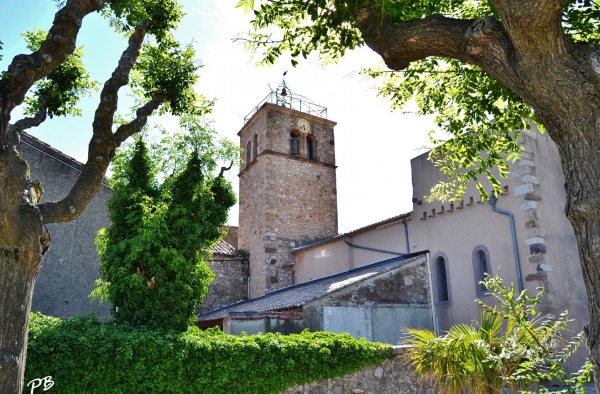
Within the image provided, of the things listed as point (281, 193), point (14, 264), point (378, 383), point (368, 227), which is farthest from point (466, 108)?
point (281, 193)

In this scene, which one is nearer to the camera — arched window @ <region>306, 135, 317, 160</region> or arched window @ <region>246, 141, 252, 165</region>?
arched window @ <region>306, 135, 317, 160</region>

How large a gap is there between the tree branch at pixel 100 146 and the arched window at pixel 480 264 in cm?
1020

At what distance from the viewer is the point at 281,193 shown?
23.5m

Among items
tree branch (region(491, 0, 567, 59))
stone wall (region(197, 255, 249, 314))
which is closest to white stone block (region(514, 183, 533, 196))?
tree branch (region(491, 0, 567, 59))

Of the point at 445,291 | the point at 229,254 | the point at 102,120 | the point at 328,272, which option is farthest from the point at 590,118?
the point at 229,254

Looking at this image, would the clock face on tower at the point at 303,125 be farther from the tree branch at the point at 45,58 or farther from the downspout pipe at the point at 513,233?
the tree branch at the point at 45,58

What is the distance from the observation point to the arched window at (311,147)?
25562 millimetres

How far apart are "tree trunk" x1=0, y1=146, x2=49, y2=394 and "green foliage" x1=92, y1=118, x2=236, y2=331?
11.5 ft

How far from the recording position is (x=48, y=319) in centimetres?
695

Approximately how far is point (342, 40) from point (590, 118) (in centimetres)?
324

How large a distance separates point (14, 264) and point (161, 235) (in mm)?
4032

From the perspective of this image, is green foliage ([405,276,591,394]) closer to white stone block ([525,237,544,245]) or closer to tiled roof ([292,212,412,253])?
white stone block ([525,237,544,245])

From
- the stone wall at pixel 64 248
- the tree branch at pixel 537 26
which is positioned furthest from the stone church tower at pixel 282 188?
the tree branch at pixel 537 26

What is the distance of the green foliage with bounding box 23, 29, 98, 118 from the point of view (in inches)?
308
